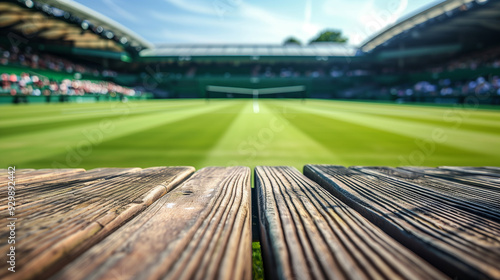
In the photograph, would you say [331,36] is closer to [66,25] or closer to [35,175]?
[66,25]

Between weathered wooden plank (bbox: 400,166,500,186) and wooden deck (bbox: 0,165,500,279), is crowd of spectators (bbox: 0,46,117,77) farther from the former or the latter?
weathered wooden plank (bbox: 400,166,500,186)

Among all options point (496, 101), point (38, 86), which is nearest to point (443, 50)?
point (496, 101)

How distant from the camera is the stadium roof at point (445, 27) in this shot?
946 inches

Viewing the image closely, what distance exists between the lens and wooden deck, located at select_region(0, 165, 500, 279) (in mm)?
538

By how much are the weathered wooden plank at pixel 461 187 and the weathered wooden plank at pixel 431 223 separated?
0.04m

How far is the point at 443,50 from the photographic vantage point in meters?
36.9

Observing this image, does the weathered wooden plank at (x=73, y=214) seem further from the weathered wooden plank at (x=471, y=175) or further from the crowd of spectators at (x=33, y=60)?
the crowd of spectators at (x=33, y=60)

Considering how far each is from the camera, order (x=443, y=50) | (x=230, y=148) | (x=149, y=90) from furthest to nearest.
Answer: (x=149, y=90) < (x=443, y=50) < (x=230, y=148)

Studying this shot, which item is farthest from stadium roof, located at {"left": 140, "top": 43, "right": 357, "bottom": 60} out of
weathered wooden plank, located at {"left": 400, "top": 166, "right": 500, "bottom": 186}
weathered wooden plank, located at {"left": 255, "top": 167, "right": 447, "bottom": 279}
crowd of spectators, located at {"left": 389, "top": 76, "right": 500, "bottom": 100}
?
weathered wooden plank, located at {"left": 255, "top": 167, "right": 447, "bottom": 279}

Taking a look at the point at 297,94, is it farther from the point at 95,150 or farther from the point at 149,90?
the point at 95,150

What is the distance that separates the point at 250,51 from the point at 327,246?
4754 centimetres

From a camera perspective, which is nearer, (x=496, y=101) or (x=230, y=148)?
(x=230, y=148)

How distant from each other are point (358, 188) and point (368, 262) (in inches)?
24.2

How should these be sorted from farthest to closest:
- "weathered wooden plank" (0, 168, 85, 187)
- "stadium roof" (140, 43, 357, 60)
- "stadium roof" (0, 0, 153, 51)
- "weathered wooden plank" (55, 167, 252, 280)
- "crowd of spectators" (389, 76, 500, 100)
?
"stadium roof" (140, 43, 357, 60)
"stadium roof" (0, 0, 153, 51)
"crowd of spectators" (389, 76, 500, 100)
"weathered wooden plank" (0, 168, 85, 187)
"weathered wooden plank" (55, 167, 252, 280)
